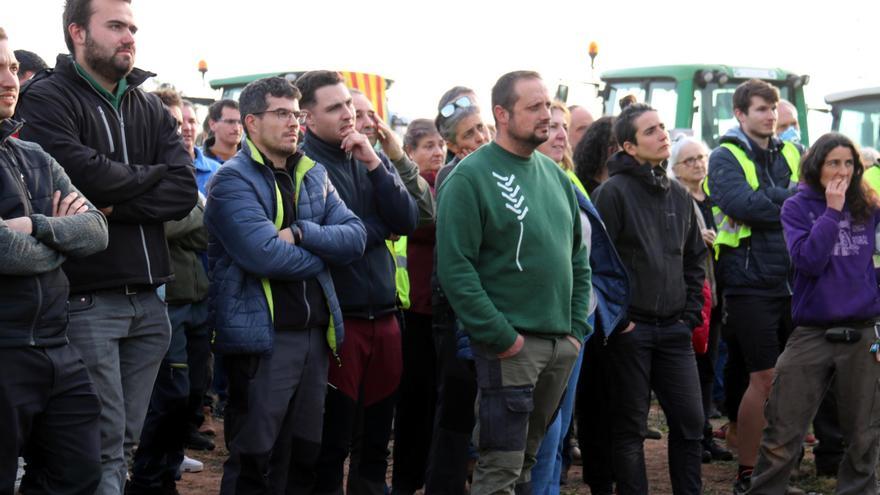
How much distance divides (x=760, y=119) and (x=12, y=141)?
486 cm

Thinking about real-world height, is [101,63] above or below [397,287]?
above

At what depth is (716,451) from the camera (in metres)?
8.84

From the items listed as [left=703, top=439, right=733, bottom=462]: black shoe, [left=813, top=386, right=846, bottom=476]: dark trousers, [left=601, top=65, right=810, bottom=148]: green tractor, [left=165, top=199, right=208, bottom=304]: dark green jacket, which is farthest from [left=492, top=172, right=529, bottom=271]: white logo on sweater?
[left=601, top=65, right=810, bottom=148]: green tractor

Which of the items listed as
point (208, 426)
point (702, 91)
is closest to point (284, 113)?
point (208, 426)

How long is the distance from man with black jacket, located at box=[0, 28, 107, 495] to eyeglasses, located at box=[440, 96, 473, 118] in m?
2.79

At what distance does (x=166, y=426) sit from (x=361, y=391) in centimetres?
145

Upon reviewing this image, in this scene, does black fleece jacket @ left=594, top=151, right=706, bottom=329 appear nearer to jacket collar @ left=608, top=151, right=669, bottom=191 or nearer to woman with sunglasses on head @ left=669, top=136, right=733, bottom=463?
jacket collar @ left=608, top=151, right=669, bottom=191

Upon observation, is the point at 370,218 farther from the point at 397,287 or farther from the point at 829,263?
the point at 829,263

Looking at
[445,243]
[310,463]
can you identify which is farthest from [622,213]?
[310,463]

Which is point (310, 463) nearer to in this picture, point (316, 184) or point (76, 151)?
point (316, 184)

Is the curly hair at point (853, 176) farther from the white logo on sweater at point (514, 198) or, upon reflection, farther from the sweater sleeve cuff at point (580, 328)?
the white logo on sweater at point (514, 198)

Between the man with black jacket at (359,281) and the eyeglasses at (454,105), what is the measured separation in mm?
1075

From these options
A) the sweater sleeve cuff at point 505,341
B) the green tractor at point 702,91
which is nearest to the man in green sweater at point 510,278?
the sweater sleeve cuff at point 505,341

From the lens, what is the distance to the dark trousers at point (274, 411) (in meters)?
5.56
